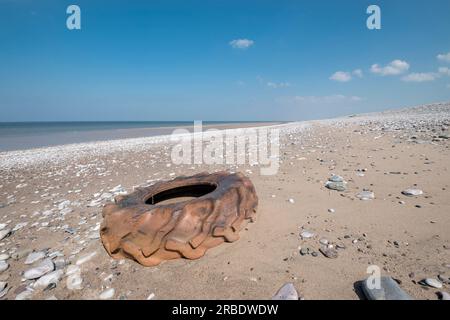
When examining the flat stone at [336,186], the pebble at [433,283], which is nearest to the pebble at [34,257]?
the pebble at [433,283]

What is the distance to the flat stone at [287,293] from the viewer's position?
1.91m

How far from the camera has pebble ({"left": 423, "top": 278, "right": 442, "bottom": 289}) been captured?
1838 millimetres

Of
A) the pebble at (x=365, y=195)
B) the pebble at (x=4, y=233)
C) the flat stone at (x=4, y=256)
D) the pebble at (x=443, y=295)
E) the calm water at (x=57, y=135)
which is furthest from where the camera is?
the calm water at (x=57, y=135)

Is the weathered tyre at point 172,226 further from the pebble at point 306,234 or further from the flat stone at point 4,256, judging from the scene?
the flat stone at point 4,256

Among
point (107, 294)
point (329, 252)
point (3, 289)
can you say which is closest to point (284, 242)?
point (329, 252)

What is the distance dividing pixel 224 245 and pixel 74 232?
92.4 inches

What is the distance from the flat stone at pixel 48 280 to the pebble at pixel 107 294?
614mm

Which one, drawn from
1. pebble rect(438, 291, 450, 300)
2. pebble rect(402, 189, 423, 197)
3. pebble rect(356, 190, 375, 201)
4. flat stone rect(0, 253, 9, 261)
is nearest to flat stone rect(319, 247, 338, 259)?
pebble rect(438, 291, 450, 300)

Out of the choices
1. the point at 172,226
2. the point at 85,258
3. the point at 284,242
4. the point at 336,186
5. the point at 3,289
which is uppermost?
the point at 336,186

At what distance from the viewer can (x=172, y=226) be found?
2.51m

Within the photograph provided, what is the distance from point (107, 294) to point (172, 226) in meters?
0.83

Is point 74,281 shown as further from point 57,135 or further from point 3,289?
point 57,135

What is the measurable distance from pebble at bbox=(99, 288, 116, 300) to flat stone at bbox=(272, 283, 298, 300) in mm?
1477
